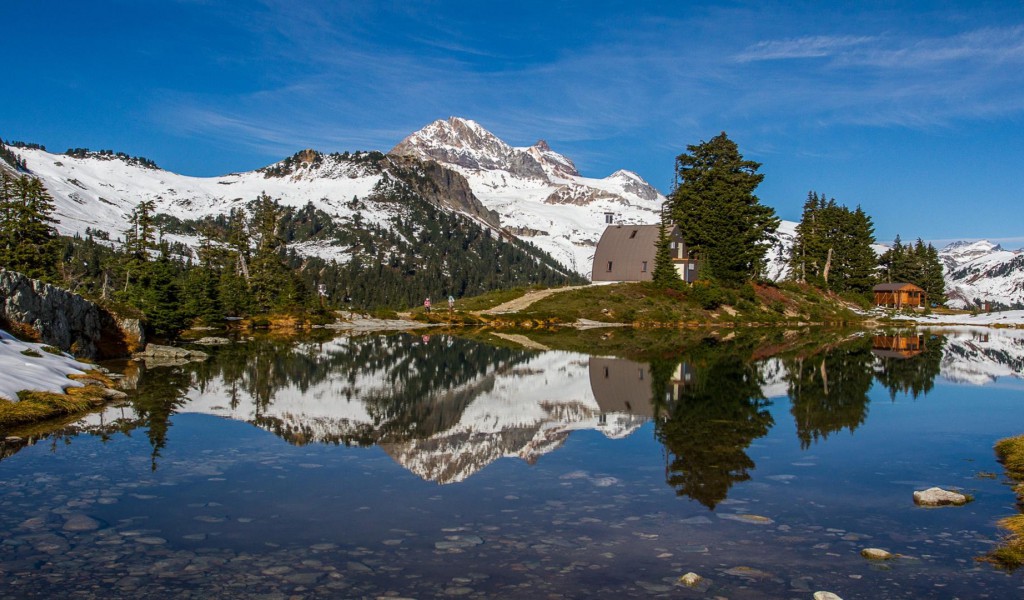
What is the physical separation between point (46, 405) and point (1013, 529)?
22.2 metres

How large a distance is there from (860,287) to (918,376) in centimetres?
9514

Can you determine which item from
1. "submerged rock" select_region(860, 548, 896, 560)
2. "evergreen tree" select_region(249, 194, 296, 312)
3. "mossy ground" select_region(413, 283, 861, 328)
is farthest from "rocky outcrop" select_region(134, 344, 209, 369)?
"evergreen tree" select_region(249, 194, 296, 312)

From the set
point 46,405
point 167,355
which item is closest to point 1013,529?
point 46,405

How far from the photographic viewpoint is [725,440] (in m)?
18.3

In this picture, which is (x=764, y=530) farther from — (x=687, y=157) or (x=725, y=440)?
(x=687, y=157)

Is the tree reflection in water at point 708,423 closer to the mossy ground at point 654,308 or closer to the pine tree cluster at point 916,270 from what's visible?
the mossy ground at point 654,308

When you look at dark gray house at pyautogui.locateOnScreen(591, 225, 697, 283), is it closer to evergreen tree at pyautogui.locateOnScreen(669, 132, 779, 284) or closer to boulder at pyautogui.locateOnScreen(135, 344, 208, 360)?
evergreen tree at pyautogui.locateOnScreen(669, 132, 779, 284)

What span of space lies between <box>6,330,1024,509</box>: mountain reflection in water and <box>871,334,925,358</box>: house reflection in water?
2391 mm

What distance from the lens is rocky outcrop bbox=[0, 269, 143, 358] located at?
92.0 feet

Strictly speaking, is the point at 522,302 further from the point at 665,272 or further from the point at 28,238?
the point at 28,238

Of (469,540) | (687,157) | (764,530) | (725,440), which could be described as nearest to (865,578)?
(764,530)

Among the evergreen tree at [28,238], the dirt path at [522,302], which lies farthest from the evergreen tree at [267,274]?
the dirt path at [522,302]

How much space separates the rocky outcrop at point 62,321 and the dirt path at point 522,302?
4975 centimetres

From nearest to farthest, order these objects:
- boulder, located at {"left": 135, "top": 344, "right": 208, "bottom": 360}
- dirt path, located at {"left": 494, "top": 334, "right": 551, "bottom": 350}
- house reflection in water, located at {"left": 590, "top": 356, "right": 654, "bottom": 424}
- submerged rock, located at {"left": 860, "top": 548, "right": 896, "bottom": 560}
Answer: submerged rock, located at {"left": 860, "top": 548, "right": 896, "bottom": 560}, house reflection in water, located at {"left": 590, "top": 356, "right": 654, "bottom": 424}, boulder, located at {"left": 135, "top": 344, "right": 208, "bottom": 360}, dirt path, located at {"left": 494, "top": 334, "right": 551, "bottom": 350}
